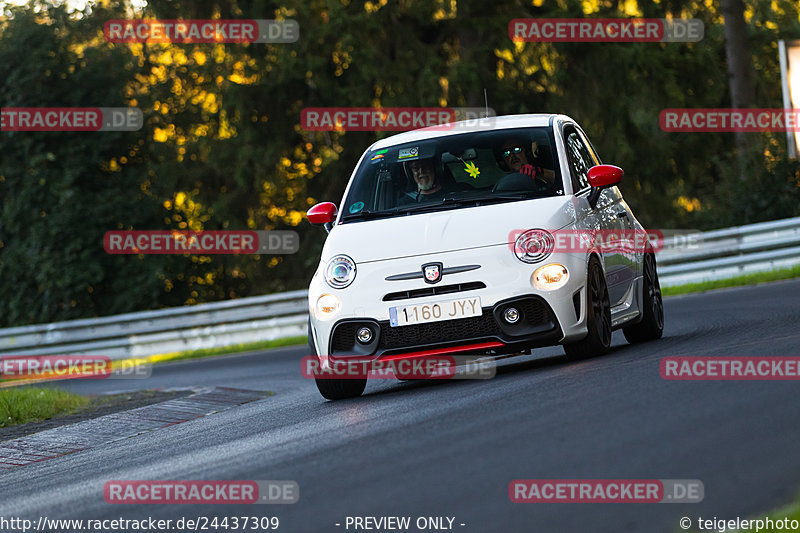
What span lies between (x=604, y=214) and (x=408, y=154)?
1.59 metres

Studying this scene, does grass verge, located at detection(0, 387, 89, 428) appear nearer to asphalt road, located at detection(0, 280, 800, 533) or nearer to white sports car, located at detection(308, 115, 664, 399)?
asphalt road, located at detection(0, 280, 800, 533)

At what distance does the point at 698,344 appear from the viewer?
32.9ft

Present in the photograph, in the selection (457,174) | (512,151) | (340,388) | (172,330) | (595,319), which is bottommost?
(172,330)

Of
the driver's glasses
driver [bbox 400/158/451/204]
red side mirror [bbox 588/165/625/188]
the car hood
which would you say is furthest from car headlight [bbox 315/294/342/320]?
red side mirror [bbox 588/165/625/188]

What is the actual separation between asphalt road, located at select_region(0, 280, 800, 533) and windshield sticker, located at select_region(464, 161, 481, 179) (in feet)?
5.02

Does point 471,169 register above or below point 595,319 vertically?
above

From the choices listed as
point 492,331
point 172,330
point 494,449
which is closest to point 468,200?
point 492,331

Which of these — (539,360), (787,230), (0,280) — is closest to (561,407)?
(539,360)

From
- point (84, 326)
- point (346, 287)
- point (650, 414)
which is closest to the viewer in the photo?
point (650, 414)

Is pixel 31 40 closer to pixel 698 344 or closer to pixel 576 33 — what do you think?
pixel 576 33

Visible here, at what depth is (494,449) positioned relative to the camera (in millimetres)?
6270

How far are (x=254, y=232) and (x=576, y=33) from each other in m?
11.5

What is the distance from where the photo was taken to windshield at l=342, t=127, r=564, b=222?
9.88 m

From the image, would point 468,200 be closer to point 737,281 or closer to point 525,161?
point 525,161
